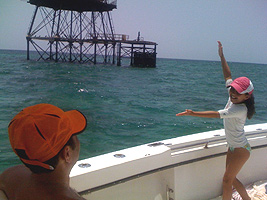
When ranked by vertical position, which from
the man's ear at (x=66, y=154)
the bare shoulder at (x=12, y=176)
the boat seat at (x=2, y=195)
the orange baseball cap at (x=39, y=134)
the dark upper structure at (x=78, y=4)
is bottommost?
the boat seat at (x=2, y=195)


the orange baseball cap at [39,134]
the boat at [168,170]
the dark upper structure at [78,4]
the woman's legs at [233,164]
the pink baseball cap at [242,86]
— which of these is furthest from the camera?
the dark upper structure at [78,4]

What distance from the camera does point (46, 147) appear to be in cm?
93

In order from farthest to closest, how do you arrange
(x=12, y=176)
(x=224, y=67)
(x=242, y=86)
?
(x=224, y=67) → (x=242, y=86) → (x=12, y=176)

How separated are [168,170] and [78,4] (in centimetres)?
3507

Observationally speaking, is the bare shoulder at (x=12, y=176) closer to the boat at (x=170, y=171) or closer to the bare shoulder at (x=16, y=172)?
the bare shoulder at (x=16, y=172)

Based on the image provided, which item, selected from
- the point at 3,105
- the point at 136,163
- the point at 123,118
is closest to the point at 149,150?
the point at 136,163

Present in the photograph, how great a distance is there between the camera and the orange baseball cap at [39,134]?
930mm

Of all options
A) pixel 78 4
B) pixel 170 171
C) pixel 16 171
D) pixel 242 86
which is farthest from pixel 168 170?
pixel 78 4

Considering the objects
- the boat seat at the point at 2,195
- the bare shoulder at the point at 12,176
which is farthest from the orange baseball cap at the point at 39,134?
the boat seat at the point at 2,195

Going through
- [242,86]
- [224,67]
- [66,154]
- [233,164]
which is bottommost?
[233,164]

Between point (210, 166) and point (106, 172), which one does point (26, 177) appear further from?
point (210, 166)

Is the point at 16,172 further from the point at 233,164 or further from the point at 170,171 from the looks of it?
the point at 233,164

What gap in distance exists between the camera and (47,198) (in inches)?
38.3

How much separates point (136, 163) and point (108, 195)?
295 mm
